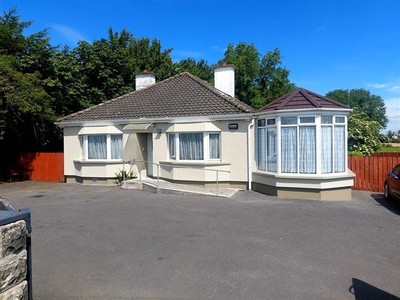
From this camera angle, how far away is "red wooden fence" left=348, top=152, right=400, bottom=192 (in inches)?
551

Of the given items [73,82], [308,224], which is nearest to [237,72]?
[73,82]

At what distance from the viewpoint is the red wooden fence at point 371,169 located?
45.9ft

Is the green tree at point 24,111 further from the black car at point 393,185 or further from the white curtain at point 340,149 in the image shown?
the black car at point 393,185

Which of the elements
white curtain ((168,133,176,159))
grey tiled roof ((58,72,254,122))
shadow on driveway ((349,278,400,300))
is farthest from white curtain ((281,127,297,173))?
shadow on driveway ((349,278,400,300))

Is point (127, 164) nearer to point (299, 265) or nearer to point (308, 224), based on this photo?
point (308, 224)

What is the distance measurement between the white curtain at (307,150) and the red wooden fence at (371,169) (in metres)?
4.12

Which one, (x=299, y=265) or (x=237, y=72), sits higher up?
(x=237, y=72)

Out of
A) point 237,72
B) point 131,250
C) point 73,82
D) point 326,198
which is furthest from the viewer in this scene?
point 237,72

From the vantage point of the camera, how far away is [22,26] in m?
20.2

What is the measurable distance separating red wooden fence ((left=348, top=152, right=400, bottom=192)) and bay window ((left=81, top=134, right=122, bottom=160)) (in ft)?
38.7

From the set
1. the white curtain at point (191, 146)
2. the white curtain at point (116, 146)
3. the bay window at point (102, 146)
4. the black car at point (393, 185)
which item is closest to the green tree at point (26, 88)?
the bay window at point (102, 146)

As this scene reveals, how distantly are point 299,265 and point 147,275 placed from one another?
2734 millimetres

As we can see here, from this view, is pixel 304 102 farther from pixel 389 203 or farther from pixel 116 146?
pixel 116 146

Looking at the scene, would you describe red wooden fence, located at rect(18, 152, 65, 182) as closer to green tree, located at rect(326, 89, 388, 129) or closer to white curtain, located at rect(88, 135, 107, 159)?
white curtain, located at rect(88, 135, 107, 159)
